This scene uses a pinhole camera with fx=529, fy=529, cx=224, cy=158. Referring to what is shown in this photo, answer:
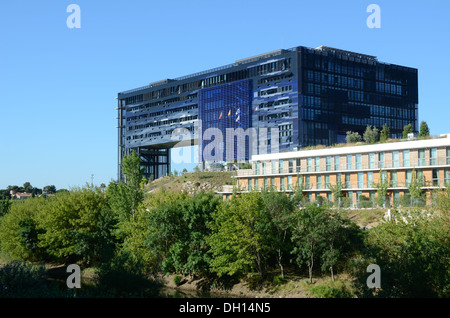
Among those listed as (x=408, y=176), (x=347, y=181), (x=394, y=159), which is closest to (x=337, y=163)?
(x=347, y=181)

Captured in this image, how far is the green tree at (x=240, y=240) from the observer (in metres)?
57.1

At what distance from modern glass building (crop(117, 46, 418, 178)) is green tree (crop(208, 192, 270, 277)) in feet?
198

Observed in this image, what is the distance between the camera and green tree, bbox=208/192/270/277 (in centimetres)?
5706

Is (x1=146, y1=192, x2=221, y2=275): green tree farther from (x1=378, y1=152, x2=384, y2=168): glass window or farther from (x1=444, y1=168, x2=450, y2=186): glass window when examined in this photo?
(x1=444, y1=168, x2=450, y2=186): glass window

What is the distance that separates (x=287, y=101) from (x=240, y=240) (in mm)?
69193

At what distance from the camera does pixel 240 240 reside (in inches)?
2266

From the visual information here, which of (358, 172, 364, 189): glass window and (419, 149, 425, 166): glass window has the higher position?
(419, 149, 425, 166): glass window

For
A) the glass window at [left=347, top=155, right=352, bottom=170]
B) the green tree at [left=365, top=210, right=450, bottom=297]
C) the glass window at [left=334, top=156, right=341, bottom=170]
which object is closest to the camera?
the green tree at [left=365, top=210, right=450, bottom=297]

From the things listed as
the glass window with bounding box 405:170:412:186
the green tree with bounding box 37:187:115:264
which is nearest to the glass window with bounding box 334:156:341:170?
the glass window with bounding box 405:170:412:186

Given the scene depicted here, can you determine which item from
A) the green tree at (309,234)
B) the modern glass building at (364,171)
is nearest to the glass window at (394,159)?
the modern glass building at (364,171)

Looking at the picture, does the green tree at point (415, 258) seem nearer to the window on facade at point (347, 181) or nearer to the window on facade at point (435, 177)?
the window on facade at point (435, 177)

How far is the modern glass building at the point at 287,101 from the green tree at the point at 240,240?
60200 millimetres

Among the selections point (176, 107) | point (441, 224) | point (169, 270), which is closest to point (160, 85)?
point (176, 107)
